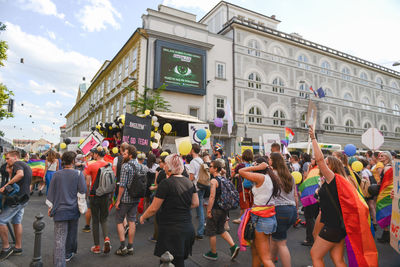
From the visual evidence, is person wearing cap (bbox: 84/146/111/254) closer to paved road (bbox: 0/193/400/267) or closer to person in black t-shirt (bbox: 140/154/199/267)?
→ paved road (bbox: 0/193/400/267)

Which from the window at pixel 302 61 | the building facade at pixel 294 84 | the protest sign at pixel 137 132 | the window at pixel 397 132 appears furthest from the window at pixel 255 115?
the window at pixel 397 132

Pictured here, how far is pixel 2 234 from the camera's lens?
14.1ft

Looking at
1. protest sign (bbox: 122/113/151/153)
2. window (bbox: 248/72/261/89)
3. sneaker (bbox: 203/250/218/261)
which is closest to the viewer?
sneaker (bbox: 203/250/218/261)

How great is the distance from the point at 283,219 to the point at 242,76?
21.9 m

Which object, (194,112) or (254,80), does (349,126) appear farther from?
(194,112)

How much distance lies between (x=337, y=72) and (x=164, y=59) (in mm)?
23212

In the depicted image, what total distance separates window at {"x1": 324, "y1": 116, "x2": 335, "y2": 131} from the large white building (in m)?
0.12

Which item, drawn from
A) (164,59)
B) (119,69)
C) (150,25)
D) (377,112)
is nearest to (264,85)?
(164,59)

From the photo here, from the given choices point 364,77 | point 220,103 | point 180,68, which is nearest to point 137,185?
point 180,68

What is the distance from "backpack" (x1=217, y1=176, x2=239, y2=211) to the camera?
4555 mm

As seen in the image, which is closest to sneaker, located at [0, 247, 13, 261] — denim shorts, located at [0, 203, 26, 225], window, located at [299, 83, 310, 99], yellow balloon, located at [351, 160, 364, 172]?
denim shorts, located at [0, 203, 26, 225]

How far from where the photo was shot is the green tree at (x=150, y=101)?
18.2 metres

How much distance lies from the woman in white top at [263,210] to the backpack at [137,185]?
2.12 m

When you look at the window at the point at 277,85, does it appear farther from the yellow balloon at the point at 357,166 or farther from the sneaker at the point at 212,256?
the sneaker at the point at 212,256
